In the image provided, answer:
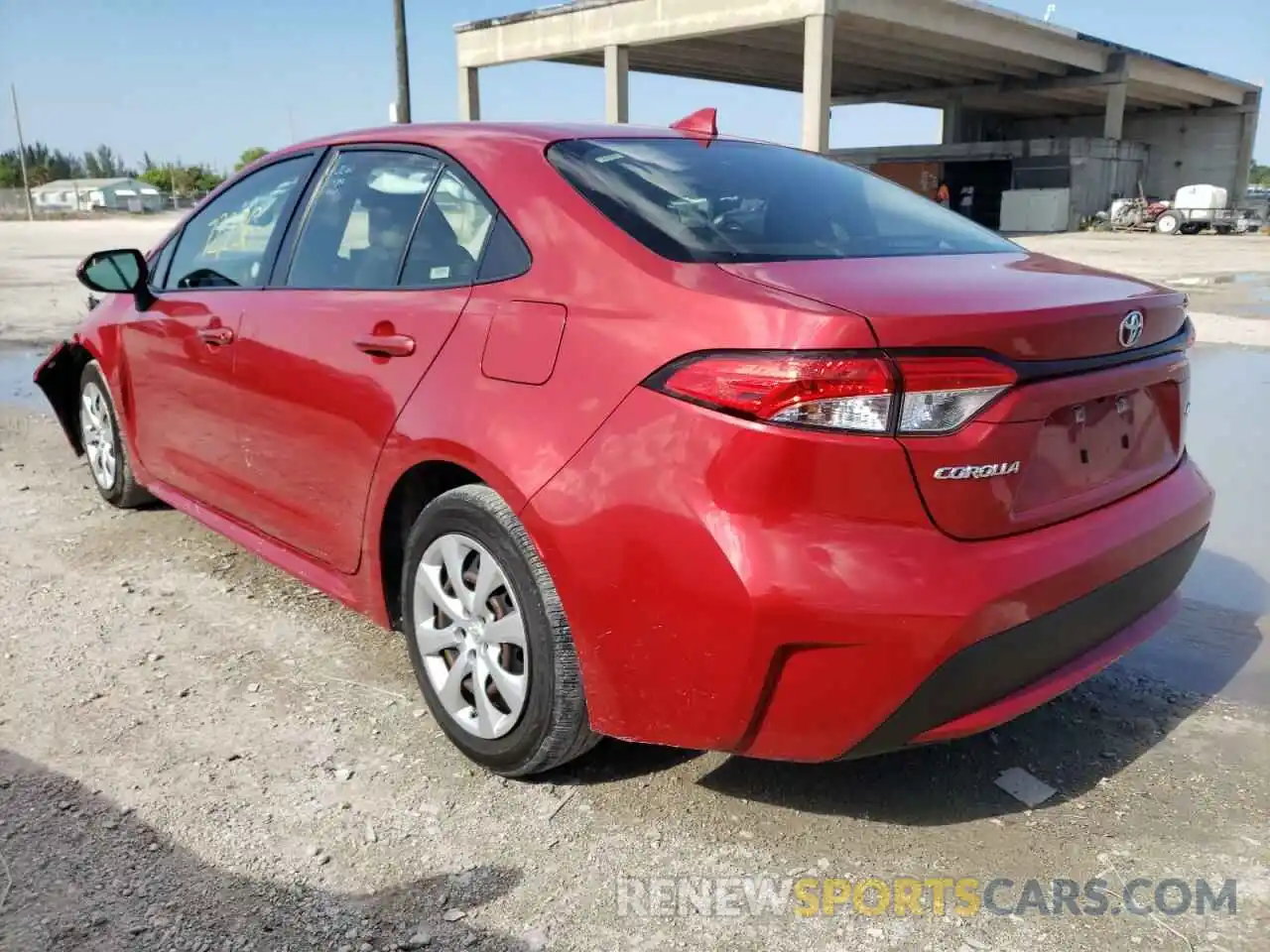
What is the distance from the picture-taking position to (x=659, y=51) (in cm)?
3341

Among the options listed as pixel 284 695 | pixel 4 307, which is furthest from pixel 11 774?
pixel 4 307

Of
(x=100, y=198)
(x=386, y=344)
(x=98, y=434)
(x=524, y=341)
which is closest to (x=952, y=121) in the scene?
(x=98, y=434)

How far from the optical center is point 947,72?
132 feet

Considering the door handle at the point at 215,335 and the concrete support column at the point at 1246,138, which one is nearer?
the door handle at the point at 215,335

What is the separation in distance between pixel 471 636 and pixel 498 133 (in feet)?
4.56

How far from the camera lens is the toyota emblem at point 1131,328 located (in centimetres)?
241

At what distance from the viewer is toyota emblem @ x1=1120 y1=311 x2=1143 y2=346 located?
2414mm

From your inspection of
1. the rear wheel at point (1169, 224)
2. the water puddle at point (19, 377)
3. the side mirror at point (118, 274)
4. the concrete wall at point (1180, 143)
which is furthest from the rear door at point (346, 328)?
the concrete wall at point (1180, 143)

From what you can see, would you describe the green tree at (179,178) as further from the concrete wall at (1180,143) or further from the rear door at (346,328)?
the rear door at (346,328)

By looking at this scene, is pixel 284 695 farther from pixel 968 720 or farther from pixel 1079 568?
pixel 1079 568

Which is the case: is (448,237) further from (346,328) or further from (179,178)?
(179,178)

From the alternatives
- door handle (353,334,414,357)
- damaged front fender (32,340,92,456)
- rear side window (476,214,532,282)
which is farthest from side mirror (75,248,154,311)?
rear side window (476,214,532,282)

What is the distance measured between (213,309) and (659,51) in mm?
32400

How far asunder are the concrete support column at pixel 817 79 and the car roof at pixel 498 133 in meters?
25.0
